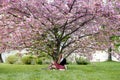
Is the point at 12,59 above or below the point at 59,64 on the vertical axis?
above

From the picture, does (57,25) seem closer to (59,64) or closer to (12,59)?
(59,64)

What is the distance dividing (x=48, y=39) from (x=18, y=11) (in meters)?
1.74

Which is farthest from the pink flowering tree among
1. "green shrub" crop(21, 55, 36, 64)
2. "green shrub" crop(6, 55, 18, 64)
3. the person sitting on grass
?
"green shrub" crop(6, 55, 18, 64)

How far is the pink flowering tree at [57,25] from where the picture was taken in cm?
1138

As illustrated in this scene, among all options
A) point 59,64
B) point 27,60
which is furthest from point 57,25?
point 27,60

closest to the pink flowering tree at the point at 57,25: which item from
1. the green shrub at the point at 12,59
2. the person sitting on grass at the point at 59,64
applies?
the person sitting on grass at the point at 59,64

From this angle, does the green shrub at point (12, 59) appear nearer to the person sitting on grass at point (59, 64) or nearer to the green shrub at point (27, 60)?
the green shrub at point (27, 60)

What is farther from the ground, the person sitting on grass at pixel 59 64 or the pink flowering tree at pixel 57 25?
the pink flowering tree at pixel 57 25

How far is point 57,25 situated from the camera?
11.9 m

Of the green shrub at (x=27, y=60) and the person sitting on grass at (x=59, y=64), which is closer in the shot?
the person sitting on grass at (x=59, y=64)

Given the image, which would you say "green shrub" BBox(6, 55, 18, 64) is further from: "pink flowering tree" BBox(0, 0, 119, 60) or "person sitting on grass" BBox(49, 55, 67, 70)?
"person sitting on grass" BBox(49, 55, 67, 70)

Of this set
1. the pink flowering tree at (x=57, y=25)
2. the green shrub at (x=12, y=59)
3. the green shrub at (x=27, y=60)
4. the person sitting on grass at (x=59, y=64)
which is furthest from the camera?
the green shrub at (x=12, y=59)

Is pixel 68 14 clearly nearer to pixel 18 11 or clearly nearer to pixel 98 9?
pixel 98 9

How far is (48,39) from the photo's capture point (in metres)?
12.6
